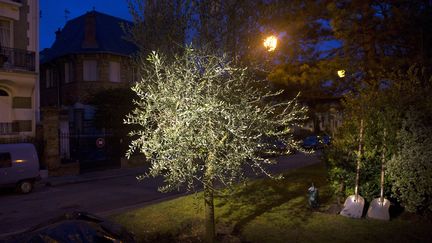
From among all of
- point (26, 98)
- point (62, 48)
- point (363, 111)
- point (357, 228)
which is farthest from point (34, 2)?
point (357, 228)

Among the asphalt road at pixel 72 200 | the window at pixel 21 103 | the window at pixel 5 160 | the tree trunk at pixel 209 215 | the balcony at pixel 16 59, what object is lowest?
the asphalt road at pixel 72 200

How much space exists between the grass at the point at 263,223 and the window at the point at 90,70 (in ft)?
69.6

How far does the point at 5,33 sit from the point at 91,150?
7125 mm

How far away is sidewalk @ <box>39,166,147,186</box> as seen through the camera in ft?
52.1

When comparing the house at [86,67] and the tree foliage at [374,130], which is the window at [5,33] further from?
the tree foliage at [374,130]

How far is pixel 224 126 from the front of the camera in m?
6.27

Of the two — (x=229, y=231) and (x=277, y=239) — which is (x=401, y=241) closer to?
(x=277, y=239)

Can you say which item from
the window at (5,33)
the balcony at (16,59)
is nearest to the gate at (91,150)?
the balcony at (16,59)

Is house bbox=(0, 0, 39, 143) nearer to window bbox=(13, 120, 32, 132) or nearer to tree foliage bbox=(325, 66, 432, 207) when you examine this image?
window bbox=(13, 120, 32, 132)

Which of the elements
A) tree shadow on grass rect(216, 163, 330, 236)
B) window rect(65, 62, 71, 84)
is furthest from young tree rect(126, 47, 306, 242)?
window rect(65, 62, 71, 84)

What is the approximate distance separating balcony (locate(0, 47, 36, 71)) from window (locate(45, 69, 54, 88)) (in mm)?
14326

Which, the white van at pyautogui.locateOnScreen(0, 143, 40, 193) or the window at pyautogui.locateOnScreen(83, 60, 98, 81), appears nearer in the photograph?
the white van at pyautogui.locateOnScreen(0, 143, 40, 193)

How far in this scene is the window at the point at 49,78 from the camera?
32906 mm

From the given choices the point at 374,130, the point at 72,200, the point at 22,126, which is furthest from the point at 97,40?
the point at 374,130
